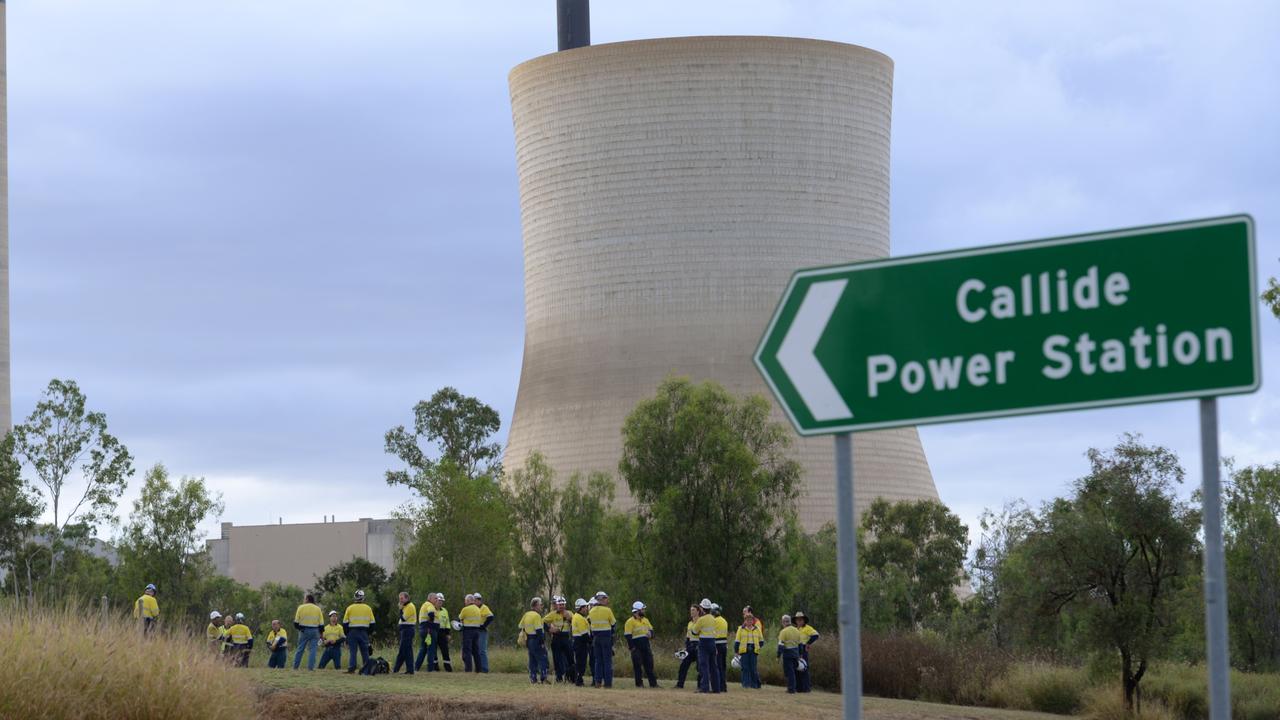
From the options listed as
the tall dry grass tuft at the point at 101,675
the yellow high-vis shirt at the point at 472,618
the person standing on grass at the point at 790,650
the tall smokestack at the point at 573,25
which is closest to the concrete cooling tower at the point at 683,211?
the tall smokestack at the point at 573,25

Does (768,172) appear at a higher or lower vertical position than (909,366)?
higher

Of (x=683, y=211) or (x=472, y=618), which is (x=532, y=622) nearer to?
(x=472, y=618)

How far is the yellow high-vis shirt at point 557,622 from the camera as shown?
814 inches

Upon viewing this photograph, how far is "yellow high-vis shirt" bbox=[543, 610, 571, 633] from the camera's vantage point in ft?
67.9

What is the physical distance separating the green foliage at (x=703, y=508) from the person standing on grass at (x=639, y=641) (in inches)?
541

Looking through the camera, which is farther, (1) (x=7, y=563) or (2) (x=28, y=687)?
(1) (x=7, y=563)

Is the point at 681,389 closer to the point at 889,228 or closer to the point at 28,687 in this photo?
the point at 889,228

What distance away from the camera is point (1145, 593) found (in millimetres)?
22922

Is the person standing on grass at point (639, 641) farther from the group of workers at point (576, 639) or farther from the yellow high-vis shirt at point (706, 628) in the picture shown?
the yellow high-vis shirt at point (706, 628)

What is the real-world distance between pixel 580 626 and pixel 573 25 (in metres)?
36.9

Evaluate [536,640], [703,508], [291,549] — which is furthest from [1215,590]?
[291,549]

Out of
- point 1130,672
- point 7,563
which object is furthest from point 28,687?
point 7,563

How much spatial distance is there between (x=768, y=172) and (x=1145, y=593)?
84.5 ft

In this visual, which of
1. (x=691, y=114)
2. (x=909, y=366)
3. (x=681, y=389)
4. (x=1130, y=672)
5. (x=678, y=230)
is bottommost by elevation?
(x=1130, y=672)
